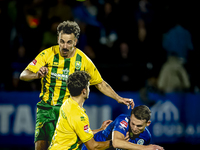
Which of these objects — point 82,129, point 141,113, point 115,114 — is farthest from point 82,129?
point 115,114

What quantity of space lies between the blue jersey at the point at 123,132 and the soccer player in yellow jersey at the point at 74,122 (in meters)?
0.61

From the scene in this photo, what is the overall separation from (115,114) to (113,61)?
1.18m

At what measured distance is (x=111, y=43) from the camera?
25.7 ft

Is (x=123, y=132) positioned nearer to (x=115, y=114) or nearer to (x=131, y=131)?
(x=131, y=131)

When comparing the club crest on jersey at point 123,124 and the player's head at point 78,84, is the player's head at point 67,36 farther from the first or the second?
the club crest on jersey at point 123,124

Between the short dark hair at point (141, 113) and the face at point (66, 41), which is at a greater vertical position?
the face at point (66, 41)

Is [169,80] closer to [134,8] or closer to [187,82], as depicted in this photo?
[187,82]

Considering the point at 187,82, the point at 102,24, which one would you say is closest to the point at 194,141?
the point at 187,82

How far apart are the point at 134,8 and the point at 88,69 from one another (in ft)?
13.2

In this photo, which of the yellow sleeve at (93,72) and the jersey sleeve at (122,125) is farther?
the yellow sleeve at (93,72)

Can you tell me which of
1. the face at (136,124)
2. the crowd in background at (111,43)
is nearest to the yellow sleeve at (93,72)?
the face at (136,124)

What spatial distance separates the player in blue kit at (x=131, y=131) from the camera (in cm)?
411

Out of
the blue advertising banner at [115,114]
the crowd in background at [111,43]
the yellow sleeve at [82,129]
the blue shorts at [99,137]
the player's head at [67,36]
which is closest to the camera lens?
the yellow sleeve at [82,129]

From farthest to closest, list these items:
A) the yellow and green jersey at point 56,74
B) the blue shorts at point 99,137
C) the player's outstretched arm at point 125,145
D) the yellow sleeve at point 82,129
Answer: the blue shorts at point 99,137 → the yellow and green jersey at point 56,74 → the player's outstretched arm at point 125,145 → the yellow sleeve at point 82,129
